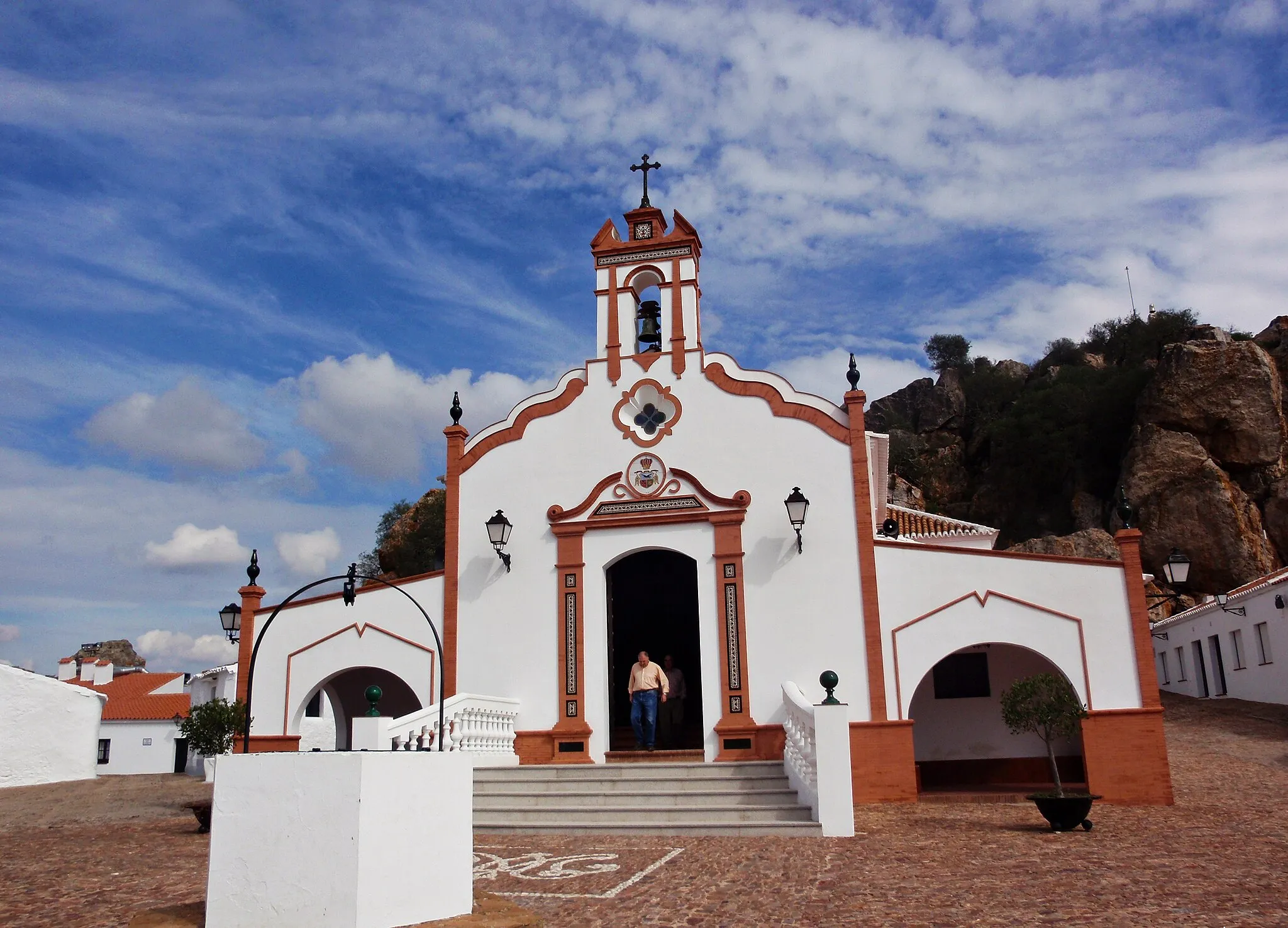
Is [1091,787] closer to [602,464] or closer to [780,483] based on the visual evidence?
[780,483]

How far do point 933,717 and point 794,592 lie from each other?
332 centimetres

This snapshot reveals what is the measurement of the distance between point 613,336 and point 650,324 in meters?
0.79

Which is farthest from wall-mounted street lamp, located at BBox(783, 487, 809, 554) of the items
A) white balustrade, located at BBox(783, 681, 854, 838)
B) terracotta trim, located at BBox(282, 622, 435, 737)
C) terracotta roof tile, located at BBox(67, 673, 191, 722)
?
terracotta roof tile, located at BBox(67, 673, 191, 722)

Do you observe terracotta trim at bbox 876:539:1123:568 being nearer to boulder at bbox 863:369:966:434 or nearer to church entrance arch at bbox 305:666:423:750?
church entrance arch at bbox 305:666:423:750

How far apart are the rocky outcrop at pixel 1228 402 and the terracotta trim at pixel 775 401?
24.0 m

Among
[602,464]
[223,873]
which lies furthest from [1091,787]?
[223,873]

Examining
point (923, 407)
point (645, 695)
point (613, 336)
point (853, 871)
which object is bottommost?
point (853, 871)

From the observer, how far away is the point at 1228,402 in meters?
33.4

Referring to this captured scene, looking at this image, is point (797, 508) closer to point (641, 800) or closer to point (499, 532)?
point (499, 532)

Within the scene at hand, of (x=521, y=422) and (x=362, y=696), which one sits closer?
(x=521, y=422)

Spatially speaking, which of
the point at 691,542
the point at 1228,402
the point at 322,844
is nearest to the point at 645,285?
the point at 691,542

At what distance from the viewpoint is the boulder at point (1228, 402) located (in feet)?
109

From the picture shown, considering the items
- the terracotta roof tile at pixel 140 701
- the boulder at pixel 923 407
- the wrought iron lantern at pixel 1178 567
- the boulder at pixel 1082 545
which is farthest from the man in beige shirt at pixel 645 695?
the boulder at pixel 923 407

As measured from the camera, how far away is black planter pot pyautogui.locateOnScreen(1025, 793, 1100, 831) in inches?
424
